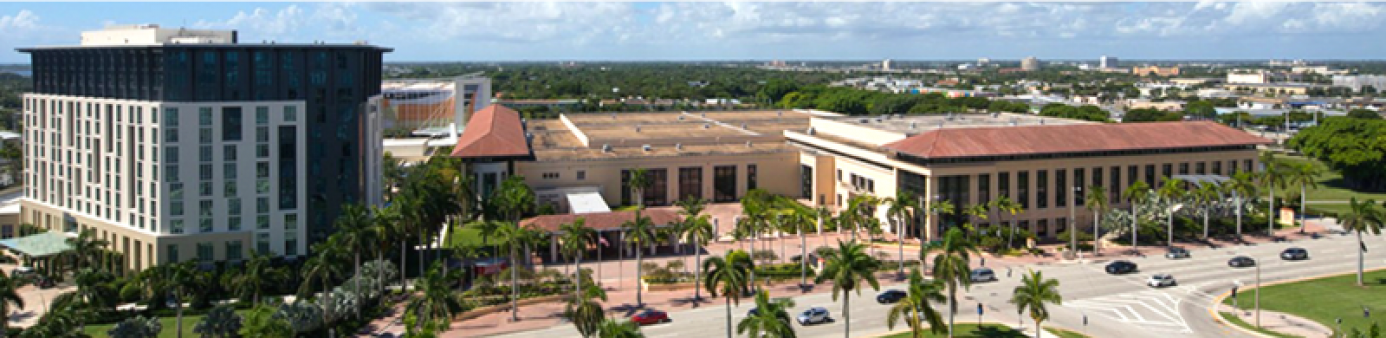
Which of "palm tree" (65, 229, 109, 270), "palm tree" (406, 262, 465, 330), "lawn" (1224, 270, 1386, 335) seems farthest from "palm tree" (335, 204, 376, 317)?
"lawn" (1224, 270, 1386, 335)

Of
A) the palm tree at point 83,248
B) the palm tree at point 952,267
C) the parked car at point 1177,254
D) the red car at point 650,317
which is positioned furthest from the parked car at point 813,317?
the palm tree at point 83,248

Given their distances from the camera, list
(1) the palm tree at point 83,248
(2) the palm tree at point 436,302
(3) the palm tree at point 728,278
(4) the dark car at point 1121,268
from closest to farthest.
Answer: (3) the palm tree at point 728,278 < (2) the palm tree at point 436,302 < (1) the palm tree at point 83,248 < (4) the dark car at point 1121,268

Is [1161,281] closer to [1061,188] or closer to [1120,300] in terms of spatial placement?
[1120,300]

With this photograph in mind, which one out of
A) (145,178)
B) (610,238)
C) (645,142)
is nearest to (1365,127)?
(645,142)

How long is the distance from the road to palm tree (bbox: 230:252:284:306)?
15.9 metres

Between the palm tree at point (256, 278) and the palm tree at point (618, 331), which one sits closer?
the palm tree at point (618, 331)

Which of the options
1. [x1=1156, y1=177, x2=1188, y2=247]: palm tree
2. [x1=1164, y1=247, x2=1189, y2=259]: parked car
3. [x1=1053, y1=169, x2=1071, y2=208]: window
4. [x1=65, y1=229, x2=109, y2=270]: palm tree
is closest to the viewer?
[x1=65, y1=229, x2=109, y2=270]: palm tree

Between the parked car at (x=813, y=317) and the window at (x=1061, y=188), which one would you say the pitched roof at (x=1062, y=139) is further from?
the parked car at (x=813, y=317)

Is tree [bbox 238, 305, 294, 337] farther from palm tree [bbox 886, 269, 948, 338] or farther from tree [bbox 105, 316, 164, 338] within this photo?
palm tree [bbox 886, 269, 948, 338]

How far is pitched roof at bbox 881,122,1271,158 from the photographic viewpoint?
273ft

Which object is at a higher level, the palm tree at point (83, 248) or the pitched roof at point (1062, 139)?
the pitched roof at point (1062, 139)

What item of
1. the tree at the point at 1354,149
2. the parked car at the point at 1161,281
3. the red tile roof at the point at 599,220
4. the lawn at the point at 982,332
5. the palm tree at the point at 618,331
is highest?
the tree at the point at 1354,149

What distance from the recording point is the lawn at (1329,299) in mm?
59344

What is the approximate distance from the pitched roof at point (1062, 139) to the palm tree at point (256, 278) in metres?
47.3
